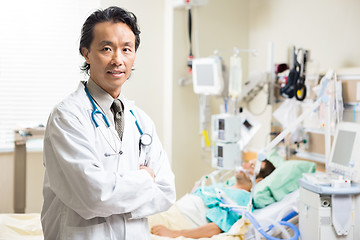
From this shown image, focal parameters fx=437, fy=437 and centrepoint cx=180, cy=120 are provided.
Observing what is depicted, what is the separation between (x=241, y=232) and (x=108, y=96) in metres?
1.19

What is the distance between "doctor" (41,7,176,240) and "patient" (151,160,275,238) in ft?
3.19

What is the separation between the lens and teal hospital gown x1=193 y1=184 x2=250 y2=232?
254cm

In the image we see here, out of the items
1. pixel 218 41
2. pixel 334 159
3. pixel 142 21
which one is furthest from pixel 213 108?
pixel 334 159

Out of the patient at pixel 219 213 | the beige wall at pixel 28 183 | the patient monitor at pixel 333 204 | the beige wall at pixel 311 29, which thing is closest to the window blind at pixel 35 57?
the beige wall at pixel 28 183

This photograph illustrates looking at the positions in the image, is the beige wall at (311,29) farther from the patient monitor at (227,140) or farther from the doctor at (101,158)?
the doctor at (101,158)

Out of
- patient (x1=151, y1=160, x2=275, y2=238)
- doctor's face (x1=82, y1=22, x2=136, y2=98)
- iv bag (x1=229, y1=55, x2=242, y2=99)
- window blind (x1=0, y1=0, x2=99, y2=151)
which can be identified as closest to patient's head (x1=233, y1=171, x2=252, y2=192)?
patient (x1=151, y1=160, x2=275, y2=238)

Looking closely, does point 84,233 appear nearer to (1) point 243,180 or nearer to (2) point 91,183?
(2) point 91,183

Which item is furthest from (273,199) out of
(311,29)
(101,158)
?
(101,158)

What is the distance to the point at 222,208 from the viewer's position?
8.70 feet

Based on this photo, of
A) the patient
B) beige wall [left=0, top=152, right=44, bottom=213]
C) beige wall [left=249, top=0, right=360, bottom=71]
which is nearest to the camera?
the patient

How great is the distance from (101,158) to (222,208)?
1406 mm

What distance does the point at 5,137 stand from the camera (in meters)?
2.60

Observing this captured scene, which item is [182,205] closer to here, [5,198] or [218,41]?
[5,198]

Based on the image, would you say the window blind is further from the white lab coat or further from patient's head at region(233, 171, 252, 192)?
patient's head at region(233, 171, 252, 192)
